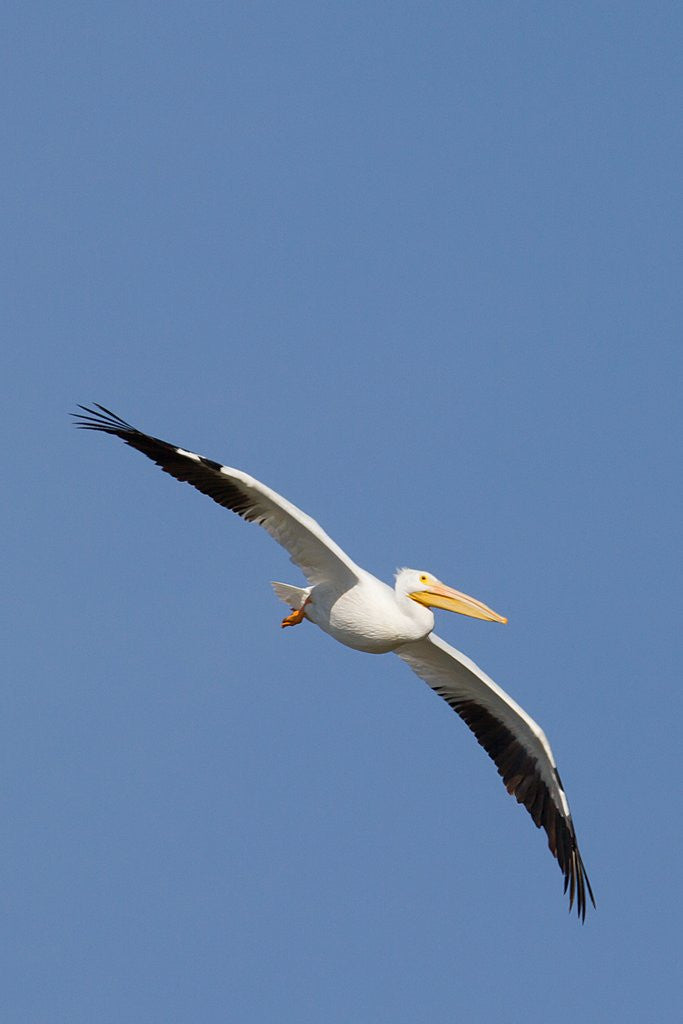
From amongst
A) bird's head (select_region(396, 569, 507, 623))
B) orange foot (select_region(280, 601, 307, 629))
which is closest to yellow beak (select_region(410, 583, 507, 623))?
bird's head (select_region(396, 569, 507, 623))

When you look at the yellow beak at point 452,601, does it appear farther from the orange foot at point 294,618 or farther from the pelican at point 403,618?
the orange foot at point 294,618

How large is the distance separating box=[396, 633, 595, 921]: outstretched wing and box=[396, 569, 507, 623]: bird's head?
32.2 inches

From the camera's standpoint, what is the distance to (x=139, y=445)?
12562mm

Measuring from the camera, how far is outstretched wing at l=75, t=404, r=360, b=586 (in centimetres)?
1245

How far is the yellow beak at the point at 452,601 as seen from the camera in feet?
44.9

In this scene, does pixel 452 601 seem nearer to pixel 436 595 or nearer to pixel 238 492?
pixel 436 595

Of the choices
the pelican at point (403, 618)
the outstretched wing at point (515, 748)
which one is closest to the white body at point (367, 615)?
the pelican at point (403, 618)

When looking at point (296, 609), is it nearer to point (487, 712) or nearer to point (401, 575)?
point (401, 575)

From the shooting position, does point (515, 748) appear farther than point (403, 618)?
Yes

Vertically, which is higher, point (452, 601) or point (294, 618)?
point (452, 601)

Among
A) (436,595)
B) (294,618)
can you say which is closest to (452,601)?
(436,595)

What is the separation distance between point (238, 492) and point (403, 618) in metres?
1.74

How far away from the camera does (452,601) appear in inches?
540

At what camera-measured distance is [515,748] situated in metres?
14.7
